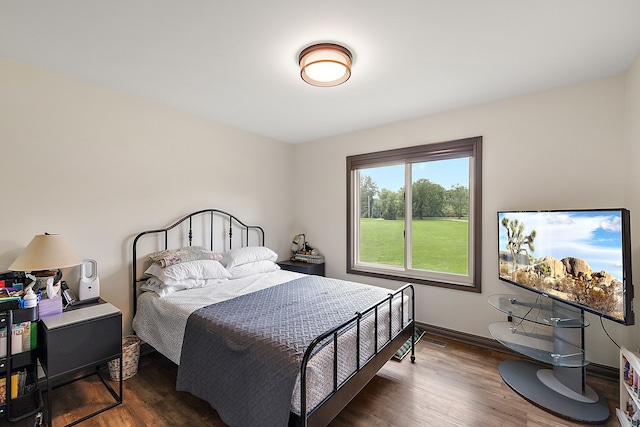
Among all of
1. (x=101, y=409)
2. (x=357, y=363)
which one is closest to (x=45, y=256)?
(x=101, y=409)

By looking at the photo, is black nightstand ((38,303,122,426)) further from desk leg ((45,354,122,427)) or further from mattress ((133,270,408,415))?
mattress ((133,270,408,415))

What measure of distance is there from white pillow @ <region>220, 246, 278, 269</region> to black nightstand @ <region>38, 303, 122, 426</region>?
3.93 ft

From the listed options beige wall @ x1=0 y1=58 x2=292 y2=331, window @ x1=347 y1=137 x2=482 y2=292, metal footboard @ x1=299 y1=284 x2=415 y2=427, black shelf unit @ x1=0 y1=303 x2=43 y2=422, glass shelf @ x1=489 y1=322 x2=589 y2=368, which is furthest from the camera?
window @ x1=347 y1=137 x2=482 y2=292

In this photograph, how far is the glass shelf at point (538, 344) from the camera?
1.99 metres

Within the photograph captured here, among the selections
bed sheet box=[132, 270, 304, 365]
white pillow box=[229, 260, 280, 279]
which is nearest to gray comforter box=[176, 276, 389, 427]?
bed sheet box=[132, 270, 304, 365]

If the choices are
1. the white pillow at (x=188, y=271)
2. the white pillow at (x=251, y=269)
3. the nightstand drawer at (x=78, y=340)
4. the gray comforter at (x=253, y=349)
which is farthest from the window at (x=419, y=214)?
the nightstand drawer at (x=78, y=340)

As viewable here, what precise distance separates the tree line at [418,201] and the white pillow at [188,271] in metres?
2.08

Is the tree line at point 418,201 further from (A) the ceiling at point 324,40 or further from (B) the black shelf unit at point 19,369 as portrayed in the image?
(B) the black shelf unit at point 19,369

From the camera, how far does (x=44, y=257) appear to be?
76.5 inches

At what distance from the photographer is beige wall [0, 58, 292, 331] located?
2.12 m

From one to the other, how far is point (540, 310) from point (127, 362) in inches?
141

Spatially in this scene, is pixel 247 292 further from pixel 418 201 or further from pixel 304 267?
pixel 418 201

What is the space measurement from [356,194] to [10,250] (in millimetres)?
3464

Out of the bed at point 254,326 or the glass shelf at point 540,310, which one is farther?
the glass shelf at point 540,310
